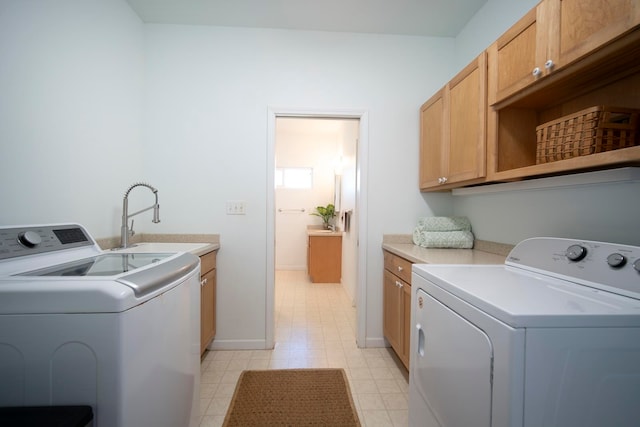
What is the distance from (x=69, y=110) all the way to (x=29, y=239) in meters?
0.80

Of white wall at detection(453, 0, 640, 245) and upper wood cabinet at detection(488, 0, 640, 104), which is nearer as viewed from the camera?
upper wood cabinet at detection(488, 0, 640, 104)

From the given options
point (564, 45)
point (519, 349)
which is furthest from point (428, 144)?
point (519, 349)

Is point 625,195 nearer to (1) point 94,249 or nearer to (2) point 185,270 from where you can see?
(2) point 185,270

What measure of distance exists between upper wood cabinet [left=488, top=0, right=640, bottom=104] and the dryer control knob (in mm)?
697

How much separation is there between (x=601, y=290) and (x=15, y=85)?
2.46m

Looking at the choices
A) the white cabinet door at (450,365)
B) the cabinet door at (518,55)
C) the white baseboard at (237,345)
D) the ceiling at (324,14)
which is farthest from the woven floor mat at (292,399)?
the ceiling at (324,14)

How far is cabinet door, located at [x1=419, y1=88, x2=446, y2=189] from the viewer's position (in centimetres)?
191

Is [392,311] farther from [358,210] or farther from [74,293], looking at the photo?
[74,293]

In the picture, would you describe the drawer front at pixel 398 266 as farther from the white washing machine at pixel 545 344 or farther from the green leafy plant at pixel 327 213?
the green leafy plant at pixel 327 213

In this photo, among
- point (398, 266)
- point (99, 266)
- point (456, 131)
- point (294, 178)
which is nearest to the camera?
point (99, 266)

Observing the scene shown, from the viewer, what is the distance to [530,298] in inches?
31.3

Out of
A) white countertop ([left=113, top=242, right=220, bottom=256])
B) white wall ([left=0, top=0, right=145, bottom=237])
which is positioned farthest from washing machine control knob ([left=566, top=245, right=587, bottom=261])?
white wall ([left=0, top=0, right=145, bottom=237])

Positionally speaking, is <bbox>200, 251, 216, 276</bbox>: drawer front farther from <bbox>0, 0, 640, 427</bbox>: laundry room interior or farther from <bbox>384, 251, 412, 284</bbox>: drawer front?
<bbox>384, 251, 412, 284</bbox>: drawer front

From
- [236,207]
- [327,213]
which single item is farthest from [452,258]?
[327,213]
